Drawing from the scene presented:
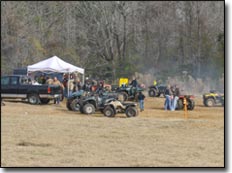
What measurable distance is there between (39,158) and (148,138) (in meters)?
4.04

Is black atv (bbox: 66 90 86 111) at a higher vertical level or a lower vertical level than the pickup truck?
lower

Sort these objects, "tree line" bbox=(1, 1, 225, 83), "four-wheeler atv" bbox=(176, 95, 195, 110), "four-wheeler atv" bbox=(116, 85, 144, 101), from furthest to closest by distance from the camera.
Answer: "four-wheeler atv" bbox=(116, 85, 144, 101)
"four-wheeler atv" bbox=(176, 95, 195, 110)
"tree line" bbox=(1, 1, 225, 83)

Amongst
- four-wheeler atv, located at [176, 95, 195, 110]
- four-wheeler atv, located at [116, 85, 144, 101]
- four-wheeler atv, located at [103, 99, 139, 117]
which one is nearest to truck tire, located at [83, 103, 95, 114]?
four-wheeler atv, located at [103, 99, 139, 117]

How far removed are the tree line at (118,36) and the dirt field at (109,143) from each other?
6794 mm

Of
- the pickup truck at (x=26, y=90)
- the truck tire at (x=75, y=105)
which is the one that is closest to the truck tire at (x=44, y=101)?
the pickup truck at (x=26, y=90)

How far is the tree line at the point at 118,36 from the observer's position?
909 inches

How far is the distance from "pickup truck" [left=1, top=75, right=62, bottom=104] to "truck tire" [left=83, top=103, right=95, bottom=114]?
4.11 meters

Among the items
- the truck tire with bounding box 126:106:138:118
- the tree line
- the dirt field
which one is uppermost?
the tree line

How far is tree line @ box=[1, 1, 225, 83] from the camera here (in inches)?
909

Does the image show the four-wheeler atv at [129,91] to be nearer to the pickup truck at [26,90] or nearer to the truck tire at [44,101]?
the truck tire at [44,101]

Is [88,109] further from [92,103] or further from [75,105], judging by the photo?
[75,105]

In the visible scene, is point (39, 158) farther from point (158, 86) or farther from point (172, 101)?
point (158, 86)

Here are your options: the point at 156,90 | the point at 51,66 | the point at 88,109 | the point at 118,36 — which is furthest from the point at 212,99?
the point at 51,66

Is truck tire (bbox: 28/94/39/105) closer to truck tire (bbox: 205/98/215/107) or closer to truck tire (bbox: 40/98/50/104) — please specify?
truck tire (bbox: 40/98/50/104)
